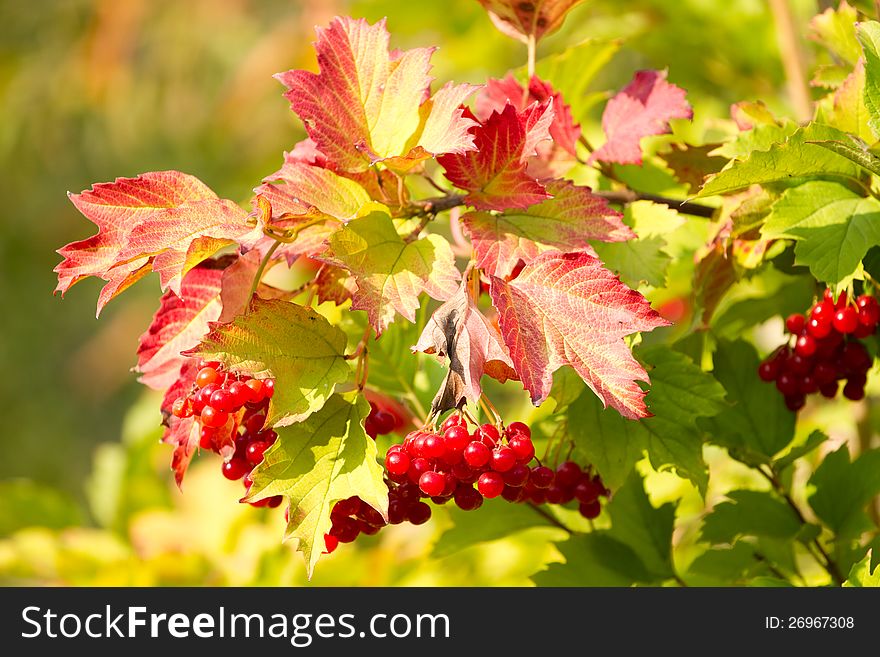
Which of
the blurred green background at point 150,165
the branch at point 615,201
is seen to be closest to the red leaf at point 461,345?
the branch at point 615,201

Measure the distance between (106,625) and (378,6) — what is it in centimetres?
128

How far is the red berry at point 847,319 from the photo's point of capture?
2.69 ft

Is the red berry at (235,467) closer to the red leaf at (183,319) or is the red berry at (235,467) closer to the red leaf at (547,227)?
the red leaf at (183,319)

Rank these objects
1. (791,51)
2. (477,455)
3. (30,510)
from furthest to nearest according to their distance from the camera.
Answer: (30,510), (791,51), (477,455)

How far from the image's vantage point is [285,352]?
732 mm

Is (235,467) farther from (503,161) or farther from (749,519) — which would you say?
(749,519)

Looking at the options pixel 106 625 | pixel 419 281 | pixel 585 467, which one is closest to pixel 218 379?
pixel 419 281

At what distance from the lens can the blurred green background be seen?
4.96ft

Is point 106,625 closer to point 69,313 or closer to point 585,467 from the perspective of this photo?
point 585,467

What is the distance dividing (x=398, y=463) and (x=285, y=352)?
12 cm

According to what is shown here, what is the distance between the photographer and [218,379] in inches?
29.2

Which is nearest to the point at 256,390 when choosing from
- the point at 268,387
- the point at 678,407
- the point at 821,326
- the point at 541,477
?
the point at 268,387

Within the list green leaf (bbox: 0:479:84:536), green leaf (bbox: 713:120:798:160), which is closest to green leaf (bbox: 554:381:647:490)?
green leaf (bbox: 713:120:798:160)

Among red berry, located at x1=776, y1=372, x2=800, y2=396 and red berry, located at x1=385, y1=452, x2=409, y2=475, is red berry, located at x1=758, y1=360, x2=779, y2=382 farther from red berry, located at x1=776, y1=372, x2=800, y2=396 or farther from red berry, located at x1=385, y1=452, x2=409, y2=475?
red berry, located at x1=385, y1=452, x2=409, y2=475
